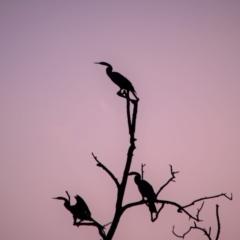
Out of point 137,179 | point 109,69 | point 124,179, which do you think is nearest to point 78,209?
point 124,179

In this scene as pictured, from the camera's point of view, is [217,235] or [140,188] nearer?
[217,235]

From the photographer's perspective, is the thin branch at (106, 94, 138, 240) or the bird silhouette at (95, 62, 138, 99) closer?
the thin branch at (106, 94, 138, 240)

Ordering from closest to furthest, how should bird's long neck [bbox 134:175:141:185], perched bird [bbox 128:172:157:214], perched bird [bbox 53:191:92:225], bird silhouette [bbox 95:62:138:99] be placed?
perched bird [bbox 53:191:92:225]
perched bird [bbox 128:172:157:214]
bird silhouette [bbox 95:62:138:99]
bird's long neck [bbox 134:175:141:185]

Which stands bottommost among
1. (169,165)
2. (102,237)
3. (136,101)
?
(102,237)

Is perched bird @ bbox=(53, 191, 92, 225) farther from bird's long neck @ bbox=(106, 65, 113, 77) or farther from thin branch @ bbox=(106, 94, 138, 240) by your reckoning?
bird's long neck @ bbox=(106, 65, 113, 77)

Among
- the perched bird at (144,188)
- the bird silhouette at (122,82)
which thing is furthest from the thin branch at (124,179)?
the perched bird at (144,188)

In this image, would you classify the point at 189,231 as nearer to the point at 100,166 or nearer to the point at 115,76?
the point at 100,166

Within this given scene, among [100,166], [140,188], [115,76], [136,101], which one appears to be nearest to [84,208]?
[140,188]

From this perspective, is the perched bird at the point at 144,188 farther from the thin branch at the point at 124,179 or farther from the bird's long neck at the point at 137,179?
the thin branch at the point at 124,179

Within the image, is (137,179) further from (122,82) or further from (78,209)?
(122,82)

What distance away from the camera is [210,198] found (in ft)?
18.5

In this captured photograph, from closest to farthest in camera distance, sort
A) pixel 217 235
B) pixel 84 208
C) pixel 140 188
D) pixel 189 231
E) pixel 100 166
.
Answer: pixel 217 235 → pixel 100 166 → pixel 189 231 → pixel 84 208 → pixel 140 188

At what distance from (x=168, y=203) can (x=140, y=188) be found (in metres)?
2.47

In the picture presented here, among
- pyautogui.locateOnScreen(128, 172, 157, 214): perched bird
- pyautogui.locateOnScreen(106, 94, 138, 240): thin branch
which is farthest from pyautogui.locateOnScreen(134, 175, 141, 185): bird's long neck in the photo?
pyautogui.locateOnScreen(106, 94, 138, 240): thin branch
